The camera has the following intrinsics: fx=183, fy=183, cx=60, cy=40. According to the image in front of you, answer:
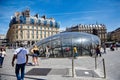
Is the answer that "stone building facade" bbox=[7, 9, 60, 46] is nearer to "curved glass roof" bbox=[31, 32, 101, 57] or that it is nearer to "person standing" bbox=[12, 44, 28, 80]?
"curved glass roof" bbox=[31, 32, 101, 57]

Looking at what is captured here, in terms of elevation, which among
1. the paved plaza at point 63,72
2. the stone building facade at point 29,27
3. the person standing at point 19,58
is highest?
the stone building facade at point 29,27

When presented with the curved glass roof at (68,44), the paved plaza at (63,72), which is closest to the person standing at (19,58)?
the paved plaza at (63,72)

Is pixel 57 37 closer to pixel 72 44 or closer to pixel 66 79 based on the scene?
pixel 72 44

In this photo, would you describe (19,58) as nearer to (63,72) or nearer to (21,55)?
(21,55)

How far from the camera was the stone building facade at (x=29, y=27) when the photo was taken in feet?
284

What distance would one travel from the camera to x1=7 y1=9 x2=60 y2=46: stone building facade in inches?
3406

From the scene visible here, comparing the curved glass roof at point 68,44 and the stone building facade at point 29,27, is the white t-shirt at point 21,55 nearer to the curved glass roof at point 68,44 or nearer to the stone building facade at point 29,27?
the curved glass roof at point 68,44

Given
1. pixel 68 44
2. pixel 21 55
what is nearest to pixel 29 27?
pixel 68 44

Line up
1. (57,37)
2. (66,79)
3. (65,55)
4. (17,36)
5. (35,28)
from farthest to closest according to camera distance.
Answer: (35,28) → (17,36) → (57,37) → (65,55) → (66,79)

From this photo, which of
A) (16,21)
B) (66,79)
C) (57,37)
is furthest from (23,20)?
(66,79)

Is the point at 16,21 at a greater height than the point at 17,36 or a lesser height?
greater

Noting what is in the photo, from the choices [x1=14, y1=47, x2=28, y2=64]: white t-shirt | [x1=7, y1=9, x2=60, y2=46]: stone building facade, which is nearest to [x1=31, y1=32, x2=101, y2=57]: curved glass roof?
[x1=14, y1=47, x2=28, y2=64]: white t-shirt

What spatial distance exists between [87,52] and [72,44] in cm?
218

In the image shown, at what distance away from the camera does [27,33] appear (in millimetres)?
87938
